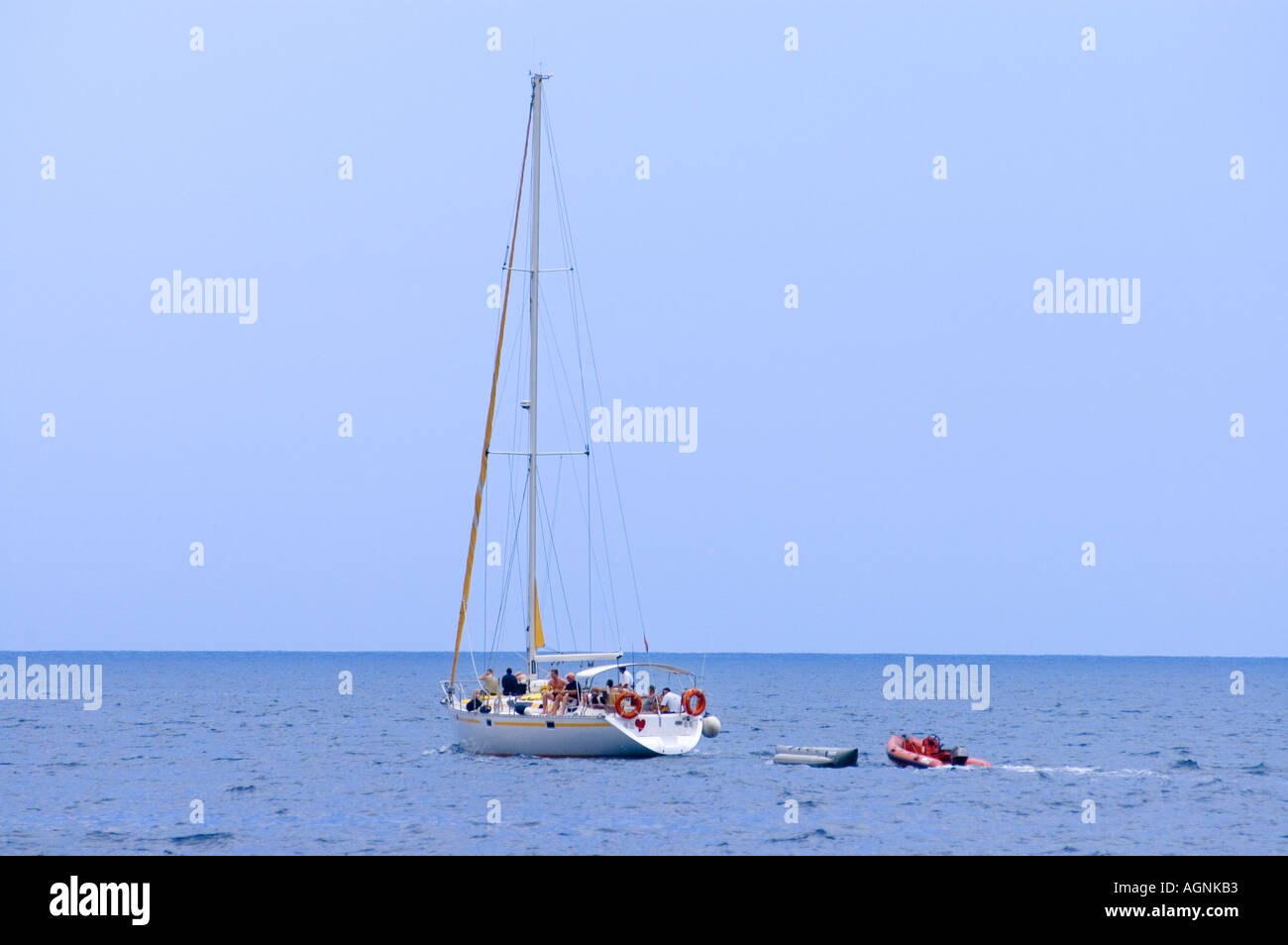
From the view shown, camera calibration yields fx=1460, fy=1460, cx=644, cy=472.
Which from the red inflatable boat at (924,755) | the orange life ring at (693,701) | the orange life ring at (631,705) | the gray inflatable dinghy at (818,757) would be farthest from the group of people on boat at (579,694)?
the red inflatable boat at (924,755)

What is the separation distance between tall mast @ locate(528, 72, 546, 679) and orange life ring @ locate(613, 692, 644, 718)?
12.9ft

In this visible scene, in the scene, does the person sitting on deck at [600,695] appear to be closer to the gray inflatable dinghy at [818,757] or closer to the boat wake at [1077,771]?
the gray inflatable dinghy at [818,757]

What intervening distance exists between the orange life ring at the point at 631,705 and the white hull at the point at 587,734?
0.20 metres

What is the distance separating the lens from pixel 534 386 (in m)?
49.5

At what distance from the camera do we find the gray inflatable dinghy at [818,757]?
157ft

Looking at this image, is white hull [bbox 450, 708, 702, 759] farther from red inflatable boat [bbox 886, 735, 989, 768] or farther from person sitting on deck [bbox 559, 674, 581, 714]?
red inflatable boat [bbox 886, 735, 989, 768]

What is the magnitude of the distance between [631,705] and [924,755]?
10.8 m

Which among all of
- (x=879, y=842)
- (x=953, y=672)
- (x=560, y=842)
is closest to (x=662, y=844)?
→ (x=560, y=842)

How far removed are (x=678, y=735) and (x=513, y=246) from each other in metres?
17.9

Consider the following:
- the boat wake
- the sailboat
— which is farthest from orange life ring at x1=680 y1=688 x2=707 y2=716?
the boat wake

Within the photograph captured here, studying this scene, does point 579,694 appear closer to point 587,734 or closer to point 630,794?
point 587,734

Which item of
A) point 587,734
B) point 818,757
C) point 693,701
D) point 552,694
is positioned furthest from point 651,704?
point 818,757

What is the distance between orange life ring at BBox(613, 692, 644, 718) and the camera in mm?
43331
